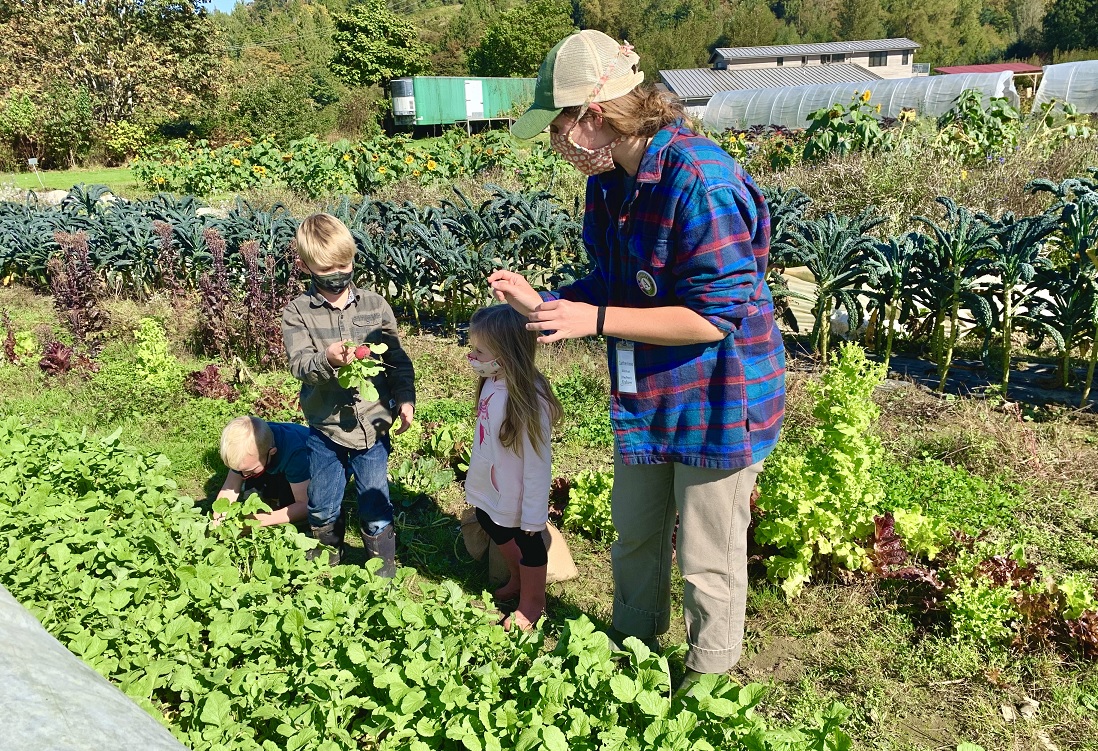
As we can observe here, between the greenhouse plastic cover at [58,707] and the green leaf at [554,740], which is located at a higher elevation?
the greenhouse plastic cover at [58,707]

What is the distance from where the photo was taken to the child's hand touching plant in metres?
2.86

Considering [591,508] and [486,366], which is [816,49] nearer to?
[591,508]

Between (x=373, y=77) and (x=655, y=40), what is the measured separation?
22623 millimetres

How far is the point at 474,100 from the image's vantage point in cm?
3784

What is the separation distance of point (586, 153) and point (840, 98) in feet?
67.5

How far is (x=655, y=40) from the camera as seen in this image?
59625 mm

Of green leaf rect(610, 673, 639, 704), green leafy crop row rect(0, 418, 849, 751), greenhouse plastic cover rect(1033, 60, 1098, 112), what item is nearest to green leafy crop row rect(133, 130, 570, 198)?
green leafy crop row rect(0, 418, 849, 751)

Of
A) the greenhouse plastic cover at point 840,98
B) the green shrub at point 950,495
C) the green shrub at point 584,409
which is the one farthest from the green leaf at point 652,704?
the greenhouse plastic cover at point 840,98

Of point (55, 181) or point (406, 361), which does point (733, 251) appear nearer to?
point (406, 361)

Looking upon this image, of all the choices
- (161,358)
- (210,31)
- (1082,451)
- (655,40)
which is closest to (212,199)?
(161,358)

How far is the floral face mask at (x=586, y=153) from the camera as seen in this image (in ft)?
6.43

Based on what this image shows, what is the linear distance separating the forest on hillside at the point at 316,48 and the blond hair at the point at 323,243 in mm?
12440

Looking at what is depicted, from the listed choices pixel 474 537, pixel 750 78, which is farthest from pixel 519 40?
pixel 474 537

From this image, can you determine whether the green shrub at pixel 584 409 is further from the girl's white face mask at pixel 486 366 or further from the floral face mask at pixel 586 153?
the floral face mask at pixel 586 153
